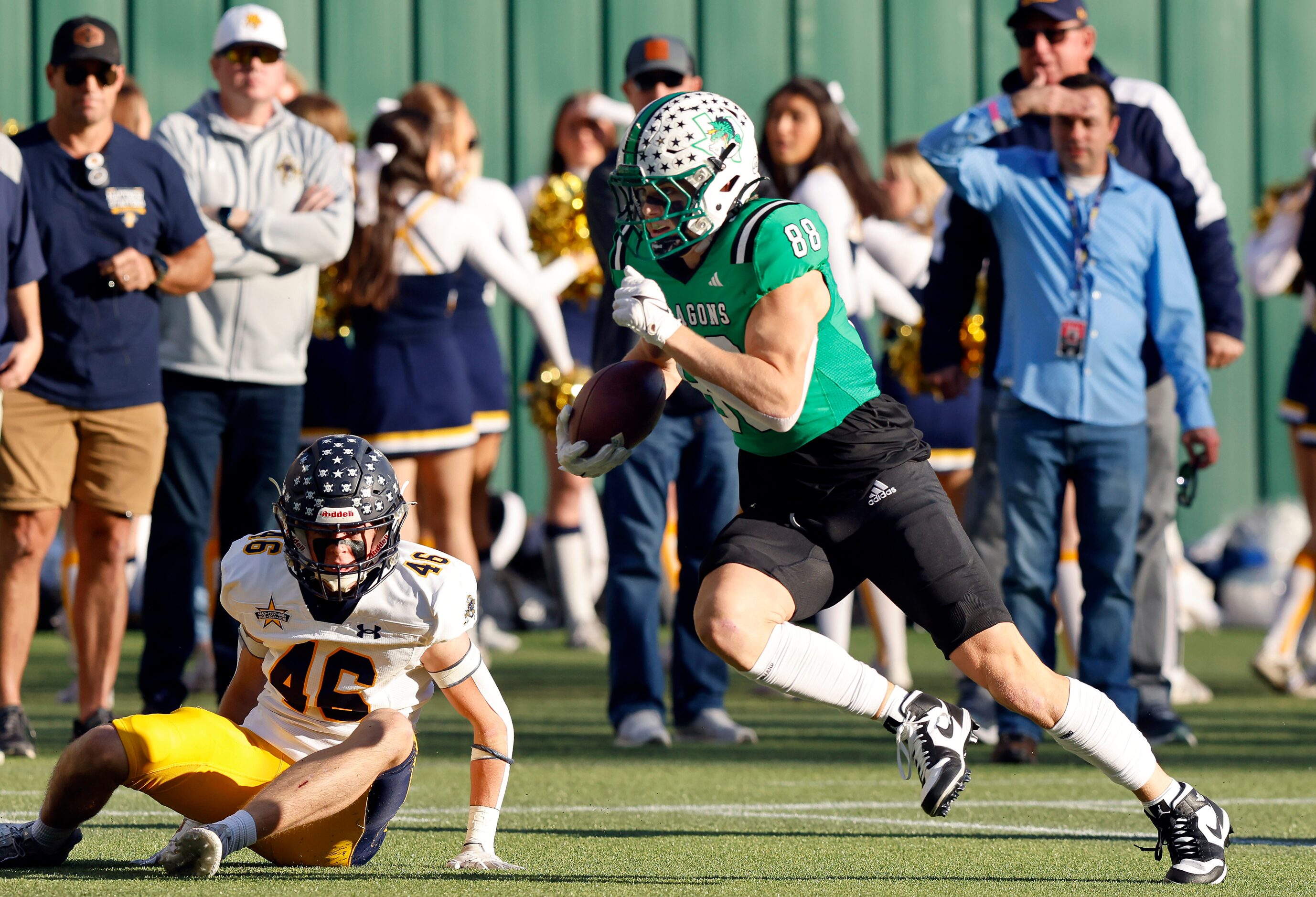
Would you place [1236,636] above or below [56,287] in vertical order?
below

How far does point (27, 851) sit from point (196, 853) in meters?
0.53

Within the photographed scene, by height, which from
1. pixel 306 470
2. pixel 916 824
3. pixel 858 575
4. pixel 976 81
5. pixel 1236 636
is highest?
pixel 976 81

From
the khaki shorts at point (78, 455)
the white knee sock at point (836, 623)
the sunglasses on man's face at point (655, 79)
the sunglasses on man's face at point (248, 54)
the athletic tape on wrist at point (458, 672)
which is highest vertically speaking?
the sunglasses on man's face at point (248, 54)

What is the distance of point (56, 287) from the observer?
6324 mm

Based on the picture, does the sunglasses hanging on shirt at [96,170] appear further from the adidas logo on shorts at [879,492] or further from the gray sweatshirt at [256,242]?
the adidas logo on shorts at [879,492]

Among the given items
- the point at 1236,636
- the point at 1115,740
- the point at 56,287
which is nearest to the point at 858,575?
the point at 1115,740

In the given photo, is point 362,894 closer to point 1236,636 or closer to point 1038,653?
point 1038,653

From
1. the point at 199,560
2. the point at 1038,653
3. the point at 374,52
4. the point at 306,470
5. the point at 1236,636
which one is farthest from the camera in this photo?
the point at 374,52

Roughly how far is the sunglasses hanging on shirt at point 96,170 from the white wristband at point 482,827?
117 inches

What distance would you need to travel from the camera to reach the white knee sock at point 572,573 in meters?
9.78

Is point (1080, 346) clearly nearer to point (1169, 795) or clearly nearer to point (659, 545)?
point (659, 545)

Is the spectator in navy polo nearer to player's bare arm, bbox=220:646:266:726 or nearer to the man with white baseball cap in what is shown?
the man with white baseball cap

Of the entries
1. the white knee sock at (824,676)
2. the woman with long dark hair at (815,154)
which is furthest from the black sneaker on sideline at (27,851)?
the woman with long dark hair at (815,154)

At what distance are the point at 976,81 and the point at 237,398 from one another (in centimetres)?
750
